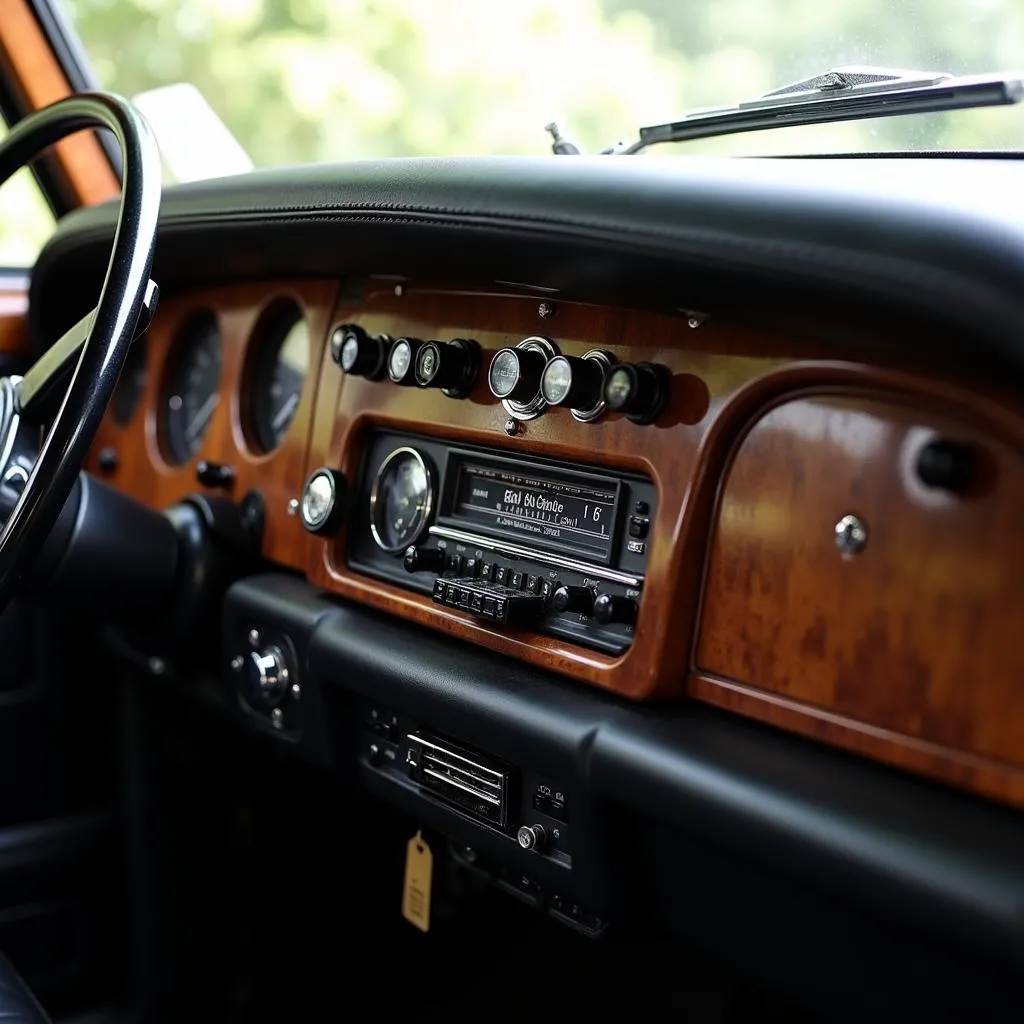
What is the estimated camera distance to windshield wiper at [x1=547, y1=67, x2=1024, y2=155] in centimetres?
124

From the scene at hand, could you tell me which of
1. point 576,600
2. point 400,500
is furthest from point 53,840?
point 576,600

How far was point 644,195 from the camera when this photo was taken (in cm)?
107

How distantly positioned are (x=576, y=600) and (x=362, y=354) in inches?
18.6

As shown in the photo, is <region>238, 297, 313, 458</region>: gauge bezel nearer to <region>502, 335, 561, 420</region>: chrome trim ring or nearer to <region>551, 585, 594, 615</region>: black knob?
<region>502, 335, 561, 420</region>: chrome trim ring

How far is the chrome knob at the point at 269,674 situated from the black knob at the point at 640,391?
657 mm

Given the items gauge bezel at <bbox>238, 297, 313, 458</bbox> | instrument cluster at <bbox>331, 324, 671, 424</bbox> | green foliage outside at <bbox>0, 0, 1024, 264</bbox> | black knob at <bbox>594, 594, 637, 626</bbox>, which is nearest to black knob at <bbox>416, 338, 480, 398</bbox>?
instrument cluster at <bbox>331, 324, 671, 424</bbox>

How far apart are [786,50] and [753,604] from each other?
77 centimetres

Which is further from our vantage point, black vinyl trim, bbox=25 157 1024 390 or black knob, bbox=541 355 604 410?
black knob, bbox=541 355 604 410

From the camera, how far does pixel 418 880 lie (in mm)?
1683

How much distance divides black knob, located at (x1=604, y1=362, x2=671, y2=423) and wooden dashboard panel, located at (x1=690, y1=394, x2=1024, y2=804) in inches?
3.7

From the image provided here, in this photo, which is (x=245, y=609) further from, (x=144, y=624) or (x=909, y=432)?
(x=909, y=432)

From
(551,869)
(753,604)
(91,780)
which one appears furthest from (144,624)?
(753,604)

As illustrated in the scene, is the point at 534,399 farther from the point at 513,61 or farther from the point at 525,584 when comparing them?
the point at 513,61

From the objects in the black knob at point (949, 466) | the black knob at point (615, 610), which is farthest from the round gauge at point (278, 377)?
the black knob at point (949, 466)
